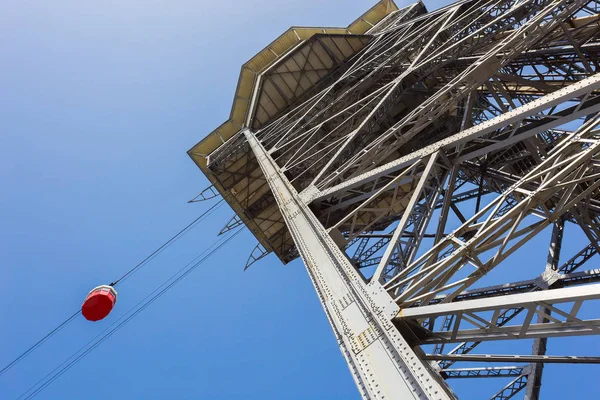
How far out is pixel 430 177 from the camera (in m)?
8.46

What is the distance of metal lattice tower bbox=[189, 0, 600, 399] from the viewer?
221 inches

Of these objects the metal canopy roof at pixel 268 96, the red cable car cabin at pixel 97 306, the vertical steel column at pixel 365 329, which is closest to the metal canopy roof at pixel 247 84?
the metal canopy roof at pixel 268 96

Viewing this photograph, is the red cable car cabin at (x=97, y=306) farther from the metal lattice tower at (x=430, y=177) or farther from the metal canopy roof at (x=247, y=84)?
the metal canopy roof at (x=247, y=84)

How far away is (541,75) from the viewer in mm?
14469

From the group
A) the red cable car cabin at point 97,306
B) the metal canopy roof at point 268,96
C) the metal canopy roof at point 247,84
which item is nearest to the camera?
the red cable car cabin at point 97,306

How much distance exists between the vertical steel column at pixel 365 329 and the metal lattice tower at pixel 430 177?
2cm

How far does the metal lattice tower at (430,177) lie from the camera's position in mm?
5613

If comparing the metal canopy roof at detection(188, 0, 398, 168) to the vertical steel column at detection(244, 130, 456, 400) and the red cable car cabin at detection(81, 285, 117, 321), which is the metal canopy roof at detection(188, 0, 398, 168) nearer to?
the red cable car cabin at detection(81, 285, 117, 321)

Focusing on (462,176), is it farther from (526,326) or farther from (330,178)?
(526,326)

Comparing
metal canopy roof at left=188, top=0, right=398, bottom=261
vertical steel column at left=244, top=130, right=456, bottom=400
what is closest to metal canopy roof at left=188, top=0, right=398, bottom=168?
metal canopy roof at left=188, top=0, right=398, bottom=261

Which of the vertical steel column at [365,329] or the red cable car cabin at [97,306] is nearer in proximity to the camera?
the vertical steel column at [365,329]

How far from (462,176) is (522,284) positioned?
20.1 feet

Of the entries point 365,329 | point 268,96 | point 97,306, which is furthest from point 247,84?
point 365,329

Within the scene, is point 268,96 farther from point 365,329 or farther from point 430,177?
point 365,329
